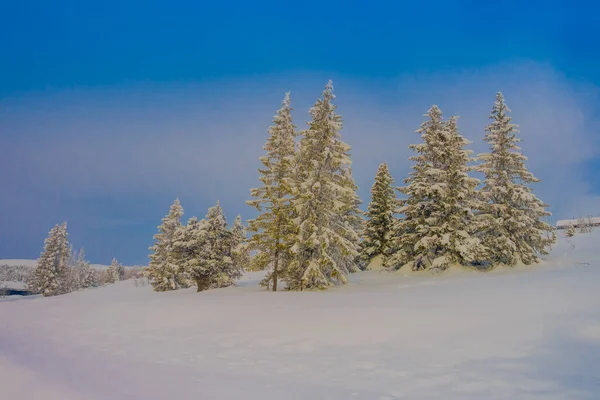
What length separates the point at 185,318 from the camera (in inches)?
564

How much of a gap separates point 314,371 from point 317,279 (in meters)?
13.9

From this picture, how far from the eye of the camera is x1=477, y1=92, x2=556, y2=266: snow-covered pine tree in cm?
2362

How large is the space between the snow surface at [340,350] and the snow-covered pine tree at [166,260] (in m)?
26.0

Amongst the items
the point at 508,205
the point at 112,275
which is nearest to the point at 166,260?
the point at 508,205

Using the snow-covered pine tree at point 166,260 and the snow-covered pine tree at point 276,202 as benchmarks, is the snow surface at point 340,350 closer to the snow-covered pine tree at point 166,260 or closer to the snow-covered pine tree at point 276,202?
the snow-covered pine tree at point 276,202

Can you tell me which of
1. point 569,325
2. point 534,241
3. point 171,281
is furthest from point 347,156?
point 171,281

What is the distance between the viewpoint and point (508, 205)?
24.3 metres

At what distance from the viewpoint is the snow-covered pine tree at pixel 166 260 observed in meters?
40.8

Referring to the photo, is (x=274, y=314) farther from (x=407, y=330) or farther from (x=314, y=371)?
(x=314, y=371)

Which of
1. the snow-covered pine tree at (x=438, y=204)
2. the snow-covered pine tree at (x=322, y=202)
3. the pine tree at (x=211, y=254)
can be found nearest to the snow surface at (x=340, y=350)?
the snow-covered pine tree at (x=322, y=202)

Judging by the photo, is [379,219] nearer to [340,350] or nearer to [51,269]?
[340,350]

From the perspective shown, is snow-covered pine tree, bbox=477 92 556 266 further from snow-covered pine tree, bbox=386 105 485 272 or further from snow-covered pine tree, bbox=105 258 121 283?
snow-covered pine tree, bbox=105 258 121 283

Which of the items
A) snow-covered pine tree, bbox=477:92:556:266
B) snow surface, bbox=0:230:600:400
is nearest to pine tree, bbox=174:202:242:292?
snow surface, bbox=0:230:600:400

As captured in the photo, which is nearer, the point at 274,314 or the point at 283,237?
the point at 274,314
